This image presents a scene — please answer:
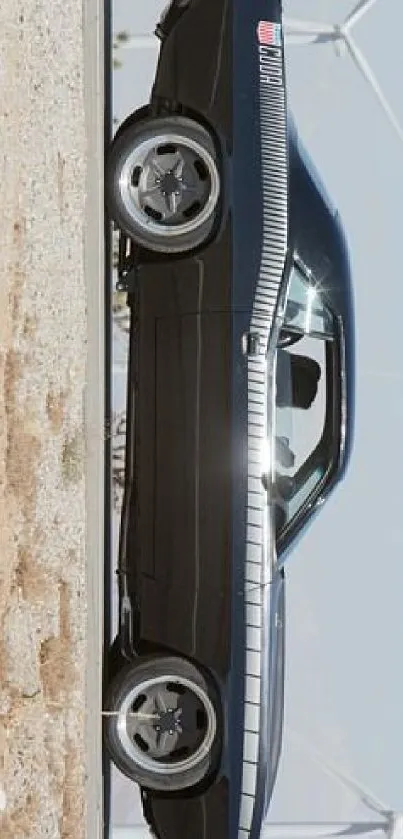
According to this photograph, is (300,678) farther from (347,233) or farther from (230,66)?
(230,66)

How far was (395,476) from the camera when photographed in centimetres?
554

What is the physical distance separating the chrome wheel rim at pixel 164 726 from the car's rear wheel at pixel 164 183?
5.00 feet

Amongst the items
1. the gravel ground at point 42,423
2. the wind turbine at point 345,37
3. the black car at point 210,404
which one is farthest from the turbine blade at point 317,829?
the wind turbine at point 345,37

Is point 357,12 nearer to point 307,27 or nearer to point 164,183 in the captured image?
point 307,27

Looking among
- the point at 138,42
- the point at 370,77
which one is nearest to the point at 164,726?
the point at 138,42

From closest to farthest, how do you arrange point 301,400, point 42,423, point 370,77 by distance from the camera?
point 42,423 → point 301,400 → point 370,77

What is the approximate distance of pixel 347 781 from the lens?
5.53m

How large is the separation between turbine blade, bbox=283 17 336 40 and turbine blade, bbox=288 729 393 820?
2.65 metres

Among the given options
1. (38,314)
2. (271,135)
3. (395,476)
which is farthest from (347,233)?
(38,314)

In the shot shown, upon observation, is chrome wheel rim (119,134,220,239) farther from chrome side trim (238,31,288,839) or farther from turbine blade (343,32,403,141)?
turbine blade (343,32,403,141)

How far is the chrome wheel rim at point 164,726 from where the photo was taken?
503cm

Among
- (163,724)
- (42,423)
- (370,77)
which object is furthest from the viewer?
(370,77)

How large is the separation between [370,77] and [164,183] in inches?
40.8

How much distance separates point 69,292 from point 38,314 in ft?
0.96
